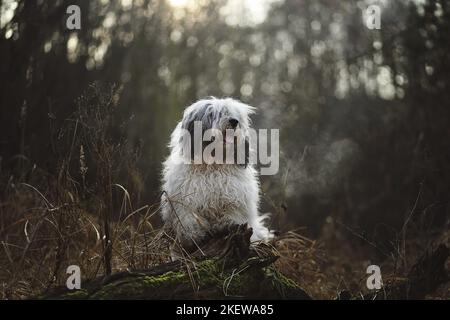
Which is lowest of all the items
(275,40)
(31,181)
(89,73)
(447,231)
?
(447,231)

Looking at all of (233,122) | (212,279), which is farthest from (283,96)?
(212,279)

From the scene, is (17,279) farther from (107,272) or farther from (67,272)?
(107,272)

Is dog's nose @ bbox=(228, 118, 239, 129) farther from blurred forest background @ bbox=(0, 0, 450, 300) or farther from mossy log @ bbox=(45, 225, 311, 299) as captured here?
mossy log @ bbox=(45, 225, 311, 299)

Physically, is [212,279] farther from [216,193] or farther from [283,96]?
[283,96]

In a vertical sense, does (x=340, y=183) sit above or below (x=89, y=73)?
below

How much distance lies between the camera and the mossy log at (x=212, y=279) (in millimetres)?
3047

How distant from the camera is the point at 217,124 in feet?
13.4

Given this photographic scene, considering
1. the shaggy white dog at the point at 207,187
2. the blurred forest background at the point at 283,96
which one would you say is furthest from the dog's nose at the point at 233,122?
the blurred forest background at the point at 283,96

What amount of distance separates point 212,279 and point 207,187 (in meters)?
0.83

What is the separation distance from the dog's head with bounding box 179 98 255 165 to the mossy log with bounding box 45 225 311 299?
2.29 feet

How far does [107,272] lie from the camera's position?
346 centimetres

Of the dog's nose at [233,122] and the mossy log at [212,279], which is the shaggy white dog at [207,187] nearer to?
the dog's nose at [233,122]
